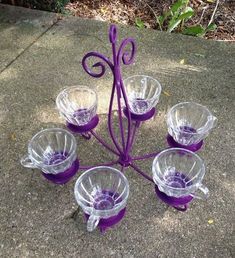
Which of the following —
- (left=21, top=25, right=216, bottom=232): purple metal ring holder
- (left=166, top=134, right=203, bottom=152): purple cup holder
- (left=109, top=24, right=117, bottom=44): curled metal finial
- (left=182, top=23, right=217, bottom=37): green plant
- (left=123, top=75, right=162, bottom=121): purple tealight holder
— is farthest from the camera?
(left=182, top=23, right=217, bottom=37): green plant

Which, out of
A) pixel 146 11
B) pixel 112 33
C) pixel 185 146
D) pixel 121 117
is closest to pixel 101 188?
pixel 121 117

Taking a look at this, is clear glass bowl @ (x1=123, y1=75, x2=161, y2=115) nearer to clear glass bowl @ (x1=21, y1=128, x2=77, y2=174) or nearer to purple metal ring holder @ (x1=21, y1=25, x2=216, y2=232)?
purple metal ring holder @ (x1=21, y1=25, x2=216, y2=232)

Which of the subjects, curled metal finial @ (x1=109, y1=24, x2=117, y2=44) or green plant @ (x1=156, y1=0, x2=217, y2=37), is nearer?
curled metal finial @ (x1=109, y1=24, x2=117, y2=44)

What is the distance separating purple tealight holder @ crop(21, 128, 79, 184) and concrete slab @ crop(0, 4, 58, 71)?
116cm

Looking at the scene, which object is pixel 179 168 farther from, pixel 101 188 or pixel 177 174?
pixel 101 188

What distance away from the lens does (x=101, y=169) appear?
1.86 metres

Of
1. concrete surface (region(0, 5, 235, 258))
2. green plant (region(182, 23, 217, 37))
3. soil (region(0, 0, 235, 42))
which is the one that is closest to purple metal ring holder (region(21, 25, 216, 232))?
concrete surface (region(0, 5, 235, 258))

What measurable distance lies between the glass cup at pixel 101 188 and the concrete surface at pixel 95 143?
0.68 feet

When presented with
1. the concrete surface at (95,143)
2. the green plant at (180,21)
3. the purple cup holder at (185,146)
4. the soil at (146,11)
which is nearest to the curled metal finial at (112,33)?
the purple cup holder at (185,146)

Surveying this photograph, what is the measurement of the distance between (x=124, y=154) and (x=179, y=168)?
31 centimetres

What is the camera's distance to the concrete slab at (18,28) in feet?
10.2

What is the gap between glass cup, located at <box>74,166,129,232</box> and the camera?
1.79 metres

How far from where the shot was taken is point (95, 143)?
2.35 metres

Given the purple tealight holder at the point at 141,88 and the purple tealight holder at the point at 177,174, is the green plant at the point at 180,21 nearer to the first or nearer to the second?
the purple tealight holder at the point at 141,88
